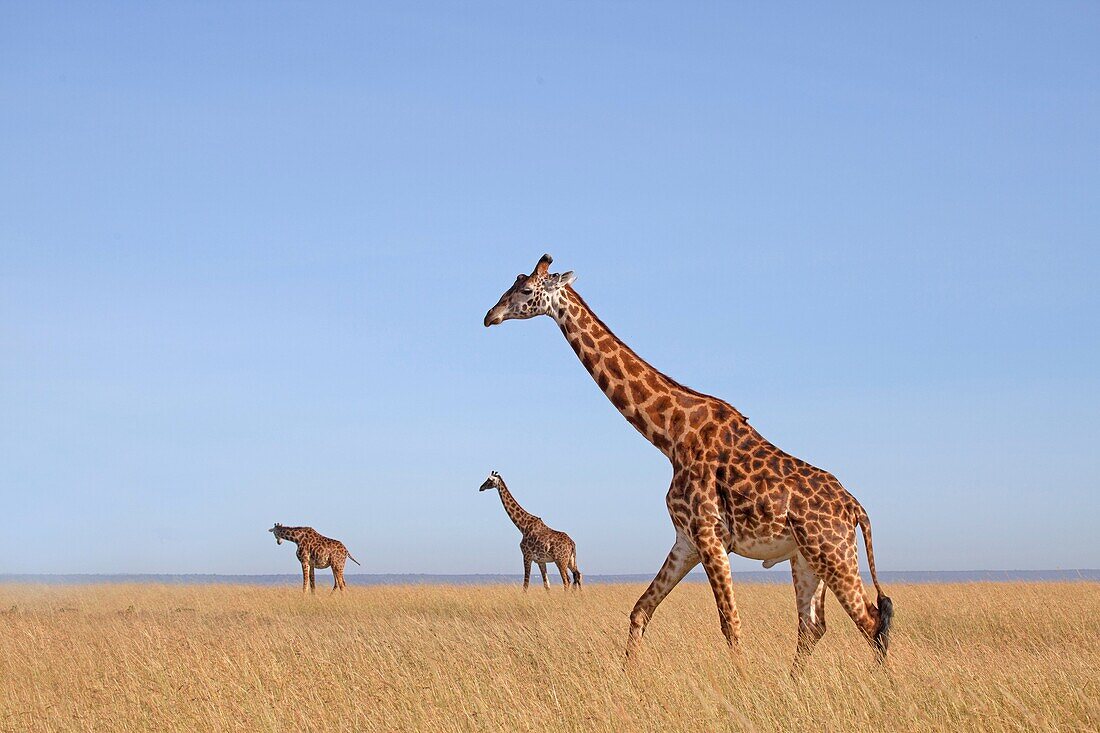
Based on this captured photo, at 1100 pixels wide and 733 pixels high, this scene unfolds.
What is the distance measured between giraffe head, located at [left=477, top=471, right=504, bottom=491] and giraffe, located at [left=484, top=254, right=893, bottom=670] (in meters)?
14.5

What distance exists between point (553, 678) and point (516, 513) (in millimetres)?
15820

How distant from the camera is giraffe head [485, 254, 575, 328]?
1183cm

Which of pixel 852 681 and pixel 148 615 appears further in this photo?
pixel 148 615

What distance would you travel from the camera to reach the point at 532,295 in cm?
1184

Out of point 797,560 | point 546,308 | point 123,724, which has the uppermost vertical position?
point 546,308

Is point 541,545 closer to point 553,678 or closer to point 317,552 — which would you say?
point 317,552

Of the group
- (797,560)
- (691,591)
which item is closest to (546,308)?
(797,560)

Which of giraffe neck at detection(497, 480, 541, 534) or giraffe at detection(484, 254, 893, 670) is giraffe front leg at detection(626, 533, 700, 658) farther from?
giraffe neck at detection(497, 480, 541, 534)

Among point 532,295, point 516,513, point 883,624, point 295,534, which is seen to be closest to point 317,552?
point 295,534

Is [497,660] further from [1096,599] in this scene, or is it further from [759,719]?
[1096,599]

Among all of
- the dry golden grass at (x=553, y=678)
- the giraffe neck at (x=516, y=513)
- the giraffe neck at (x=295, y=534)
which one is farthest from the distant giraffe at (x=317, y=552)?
the dry golden grass at (x=553, y=678)

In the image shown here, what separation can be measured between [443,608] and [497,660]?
10010mm

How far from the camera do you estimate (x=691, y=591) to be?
26312mm

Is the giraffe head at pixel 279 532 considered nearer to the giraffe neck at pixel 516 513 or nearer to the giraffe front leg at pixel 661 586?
the giraffe neck at pixel 516 513
